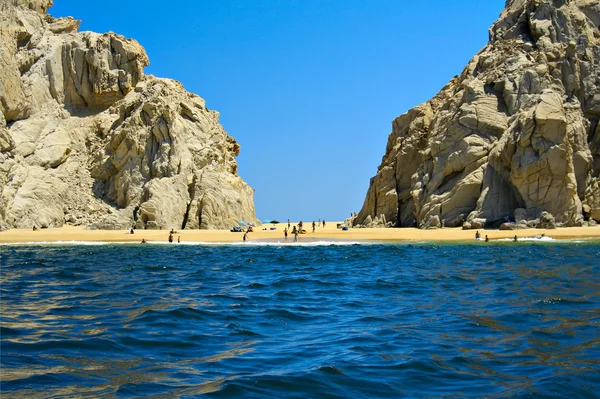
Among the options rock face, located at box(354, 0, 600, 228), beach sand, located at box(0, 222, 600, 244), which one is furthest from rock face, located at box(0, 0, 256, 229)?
rock face, located at box(354, 0, 600, 228)

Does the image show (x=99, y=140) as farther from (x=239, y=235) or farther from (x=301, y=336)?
(x=301, y=336)

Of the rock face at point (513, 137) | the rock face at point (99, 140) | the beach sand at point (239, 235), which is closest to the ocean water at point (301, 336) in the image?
the beach sand at point (239, 235)

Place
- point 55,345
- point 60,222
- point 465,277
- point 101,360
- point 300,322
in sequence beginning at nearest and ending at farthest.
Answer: point 101,360
point 55,345
point 300,322
point 465,277
point 60,222

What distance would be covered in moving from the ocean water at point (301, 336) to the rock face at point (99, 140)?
125ft

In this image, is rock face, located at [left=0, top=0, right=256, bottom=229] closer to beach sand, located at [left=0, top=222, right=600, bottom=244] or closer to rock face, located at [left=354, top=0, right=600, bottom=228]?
beach sand, located at [left=0, top=222, right=600, bottom=244]

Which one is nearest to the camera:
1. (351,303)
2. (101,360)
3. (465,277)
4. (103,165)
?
(101,360)

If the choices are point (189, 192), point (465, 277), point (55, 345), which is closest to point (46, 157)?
Result: point (189, 192)

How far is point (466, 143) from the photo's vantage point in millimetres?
53312

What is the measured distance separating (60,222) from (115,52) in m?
22.4

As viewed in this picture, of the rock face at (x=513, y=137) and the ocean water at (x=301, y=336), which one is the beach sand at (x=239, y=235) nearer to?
the rock face at (x=513, y=137)

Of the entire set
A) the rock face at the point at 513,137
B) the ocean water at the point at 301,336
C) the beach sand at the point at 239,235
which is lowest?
the ocean water at the point at 301,336

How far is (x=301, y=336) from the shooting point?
1024 centimetres

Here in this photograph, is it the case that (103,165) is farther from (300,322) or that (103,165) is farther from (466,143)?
(300,322)

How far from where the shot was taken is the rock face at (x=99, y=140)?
56.9 metres
